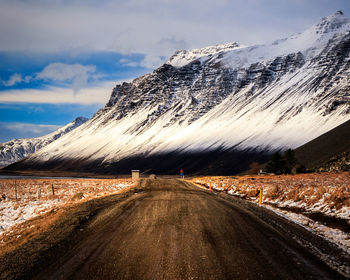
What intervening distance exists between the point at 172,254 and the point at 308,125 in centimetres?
14563

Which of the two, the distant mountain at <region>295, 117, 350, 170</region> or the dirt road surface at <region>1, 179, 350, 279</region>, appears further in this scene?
the distant mountain at <region>295, 117, 350, 170</region>

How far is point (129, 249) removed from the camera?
750 cm

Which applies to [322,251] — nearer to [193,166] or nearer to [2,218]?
[2,218]

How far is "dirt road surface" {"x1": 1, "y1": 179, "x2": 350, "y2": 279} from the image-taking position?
6090mm

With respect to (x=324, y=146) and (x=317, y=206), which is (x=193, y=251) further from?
(x=324, y=146)

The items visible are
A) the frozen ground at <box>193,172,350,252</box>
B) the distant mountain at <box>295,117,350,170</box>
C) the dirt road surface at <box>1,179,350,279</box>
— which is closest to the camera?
the dirt road surface at <box>1,179,350,279</box>

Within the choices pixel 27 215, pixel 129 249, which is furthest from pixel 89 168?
pixel 129 249

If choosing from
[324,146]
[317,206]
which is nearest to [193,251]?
[317,206]

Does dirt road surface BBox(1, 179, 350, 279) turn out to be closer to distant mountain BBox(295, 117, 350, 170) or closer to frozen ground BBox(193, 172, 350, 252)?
frozen ground BBox(193, 172, 350, 252)

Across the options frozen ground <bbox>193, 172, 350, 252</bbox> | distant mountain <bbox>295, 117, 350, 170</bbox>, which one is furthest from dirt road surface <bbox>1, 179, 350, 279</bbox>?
distant mountain <bbox>295, 117, 350, 170</bbox>

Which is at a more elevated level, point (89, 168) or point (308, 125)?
point (308, 125)

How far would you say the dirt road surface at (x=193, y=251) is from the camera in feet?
20.0

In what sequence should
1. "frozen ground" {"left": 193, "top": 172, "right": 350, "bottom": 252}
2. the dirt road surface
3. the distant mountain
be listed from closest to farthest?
1. the dirt road surface
2. "frozen ground" {"left": 193, "top": 172, "right": 350, "bottom": 252}
3. the distant mountain

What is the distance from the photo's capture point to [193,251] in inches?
286
